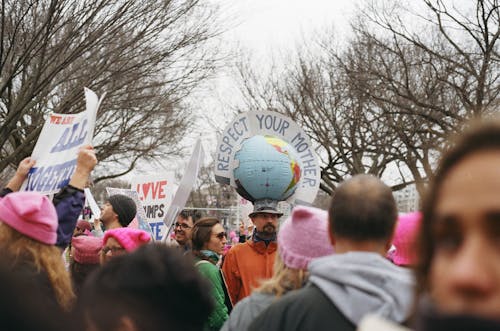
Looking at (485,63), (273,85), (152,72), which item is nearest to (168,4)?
(152,72)

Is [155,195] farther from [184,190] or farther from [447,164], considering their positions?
[447,164]

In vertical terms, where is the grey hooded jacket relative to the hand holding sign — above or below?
below

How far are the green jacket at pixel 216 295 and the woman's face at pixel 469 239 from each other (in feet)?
13.4

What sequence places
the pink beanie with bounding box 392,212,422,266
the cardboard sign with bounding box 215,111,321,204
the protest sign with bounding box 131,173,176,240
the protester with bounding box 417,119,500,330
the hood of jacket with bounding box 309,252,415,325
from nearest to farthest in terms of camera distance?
the protester with bounding box 417,119,500,330, the hood of jacket with bounding box 309,252,415,325, the pink beanie with bounding box 392,212,422,266, the cardboard sign with bounding box 215,111,321,204, the protest sign with bounding box 131,173,176,240

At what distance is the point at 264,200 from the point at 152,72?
23.9 ft

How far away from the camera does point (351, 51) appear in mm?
19906


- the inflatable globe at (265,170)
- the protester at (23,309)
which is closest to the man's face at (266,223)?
the inflatable globe at (265,170)

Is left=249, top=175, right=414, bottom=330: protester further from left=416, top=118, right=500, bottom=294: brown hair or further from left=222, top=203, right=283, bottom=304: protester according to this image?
left=222, top=203, right=283, bottom=304: protester

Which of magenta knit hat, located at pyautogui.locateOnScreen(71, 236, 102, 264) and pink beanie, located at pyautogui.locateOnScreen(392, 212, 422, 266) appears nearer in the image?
pink beanie, located at pyautogui.locateOnScreen(392, 212, 422, 266)

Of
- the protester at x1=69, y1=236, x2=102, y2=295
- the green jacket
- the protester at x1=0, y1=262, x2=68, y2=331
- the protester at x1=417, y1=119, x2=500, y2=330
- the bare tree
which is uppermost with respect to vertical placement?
the bare tree

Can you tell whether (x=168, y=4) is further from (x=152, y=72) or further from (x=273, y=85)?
(x=273, y=85)

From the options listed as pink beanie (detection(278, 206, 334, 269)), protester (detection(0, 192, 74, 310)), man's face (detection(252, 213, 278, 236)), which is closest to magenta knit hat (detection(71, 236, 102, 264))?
man's face (detection(252, 213, 278, 236))

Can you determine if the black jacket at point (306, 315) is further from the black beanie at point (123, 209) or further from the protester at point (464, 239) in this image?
the black beanie at point (123, 209)

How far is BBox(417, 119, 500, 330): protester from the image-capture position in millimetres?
997
